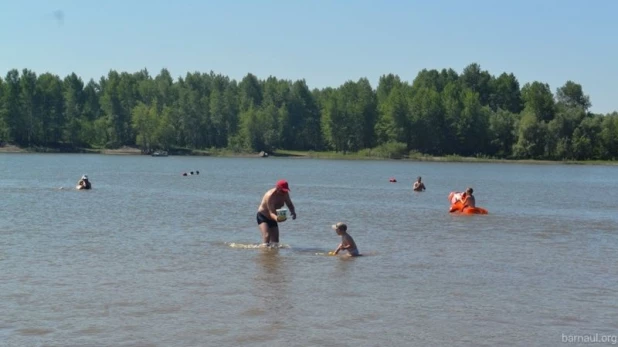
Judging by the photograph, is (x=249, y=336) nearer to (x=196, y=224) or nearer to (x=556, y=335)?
(x=556, y=335)

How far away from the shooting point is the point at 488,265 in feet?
72.5

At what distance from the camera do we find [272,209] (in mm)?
23578

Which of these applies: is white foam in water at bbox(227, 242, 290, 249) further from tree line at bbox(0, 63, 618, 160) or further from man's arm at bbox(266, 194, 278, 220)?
tree line at bbox(0, 63, 618, 160)

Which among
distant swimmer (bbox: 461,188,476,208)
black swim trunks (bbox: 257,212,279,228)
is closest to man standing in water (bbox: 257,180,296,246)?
black swim trunks (bbox: 257,212,279,228)

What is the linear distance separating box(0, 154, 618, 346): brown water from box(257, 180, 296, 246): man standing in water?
29.0 inches

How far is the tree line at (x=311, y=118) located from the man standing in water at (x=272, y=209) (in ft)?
383

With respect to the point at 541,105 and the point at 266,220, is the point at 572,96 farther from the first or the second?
the point at 266,220

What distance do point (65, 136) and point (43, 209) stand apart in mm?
117718

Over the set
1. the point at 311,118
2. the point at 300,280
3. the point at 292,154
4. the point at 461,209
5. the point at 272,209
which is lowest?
the point at 300,280

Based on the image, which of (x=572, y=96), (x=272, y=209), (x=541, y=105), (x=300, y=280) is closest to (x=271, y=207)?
(x=272, y=209)

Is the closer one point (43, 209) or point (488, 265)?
point (488, 265)

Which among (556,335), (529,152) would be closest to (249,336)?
(556,335)

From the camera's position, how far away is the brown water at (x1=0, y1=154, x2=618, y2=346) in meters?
14.5

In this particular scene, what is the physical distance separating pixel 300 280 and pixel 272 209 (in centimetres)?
469
